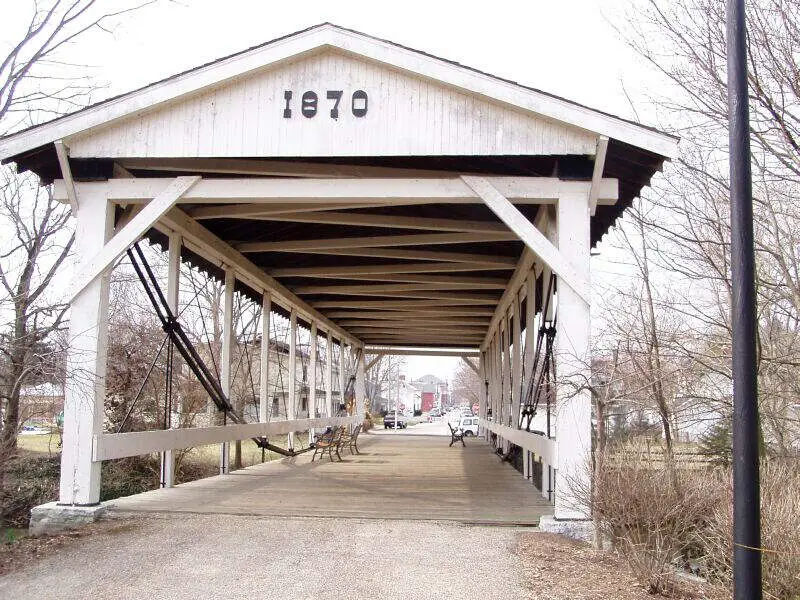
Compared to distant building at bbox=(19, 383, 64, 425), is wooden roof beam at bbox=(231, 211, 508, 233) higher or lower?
higher

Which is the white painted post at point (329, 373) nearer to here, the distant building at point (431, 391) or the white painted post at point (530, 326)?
the white painted post at point (530, 326)

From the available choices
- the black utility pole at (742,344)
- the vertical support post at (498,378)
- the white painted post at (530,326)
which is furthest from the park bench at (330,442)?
the black utility pole at (742,344)

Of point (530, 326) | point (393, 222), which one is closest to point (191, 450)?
point (530, 326)

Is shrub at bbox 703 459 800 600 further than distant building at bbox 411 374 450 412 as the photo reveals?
No

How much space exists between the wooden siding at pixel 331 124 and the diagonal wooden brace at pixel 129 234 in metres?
0.36

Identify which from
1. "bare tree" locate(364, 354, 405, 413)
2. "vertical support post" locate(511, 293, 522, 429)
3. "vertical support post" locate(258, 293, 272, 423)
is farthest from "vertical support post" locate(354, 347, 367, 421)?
"bare tree" locate(364, 354, 405, 413)

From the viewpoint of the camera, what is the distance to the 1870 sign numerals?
7.72 metres

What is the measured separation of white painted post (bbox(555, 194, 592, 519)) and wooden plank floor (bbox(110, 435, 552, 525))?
775mm

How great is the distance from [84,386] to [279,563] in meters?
2.77

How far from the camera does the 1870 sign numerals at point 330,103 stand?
25.3 ft

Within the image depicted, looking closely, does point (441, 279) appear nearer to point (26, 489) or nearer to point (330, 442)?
point (330, 442)

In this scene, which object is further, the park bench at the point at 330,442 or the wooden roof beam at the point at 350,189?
the park bench at the point at 330,442

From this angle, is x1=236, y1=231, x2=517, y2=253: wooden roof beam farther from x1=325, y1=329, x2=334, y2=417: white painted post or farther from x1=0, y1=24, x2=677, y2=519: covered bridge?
x1=325, y1=329, x2=334, y2=417: white painted post

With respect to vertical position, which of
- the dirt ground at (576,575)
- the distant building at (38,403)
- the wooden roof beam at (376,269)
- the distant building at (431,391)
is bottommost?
the distant building at (431,391)
